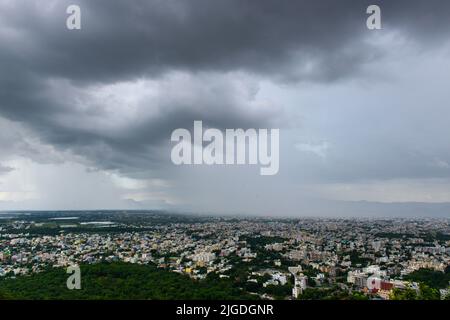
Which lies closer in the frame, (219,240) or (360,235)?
(219,240)

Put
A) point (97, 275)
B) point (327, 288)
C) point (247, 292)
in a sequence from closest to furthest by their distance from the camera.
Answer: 1. point (247, 292)
2. point (327, 288)
3. point (97, 275)

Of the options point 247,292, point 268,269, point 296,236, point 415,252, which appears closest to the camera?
point 247,292

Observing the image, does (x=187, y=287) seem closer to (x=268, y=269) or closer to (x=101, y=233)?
(x=268, y=269)
